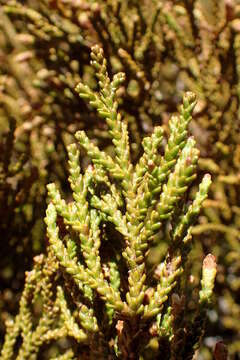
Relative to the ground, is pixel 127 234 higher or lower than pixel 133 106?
lower

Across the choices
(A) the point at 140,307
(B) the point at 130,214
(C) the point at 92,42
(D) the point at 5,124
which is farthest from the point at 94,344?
(D) the point at 5,124

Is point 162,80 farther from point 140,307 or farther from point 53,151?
point 140,307

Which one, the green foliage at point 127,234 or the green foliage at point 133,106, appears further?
the green foliage at point 133,106

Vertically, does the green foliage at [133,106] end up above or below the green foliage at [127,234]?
above

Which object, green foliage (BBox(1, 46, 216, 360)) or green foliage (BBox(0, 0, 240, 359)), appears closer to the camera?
green foliage (BBox(1, 46, 216, 360))

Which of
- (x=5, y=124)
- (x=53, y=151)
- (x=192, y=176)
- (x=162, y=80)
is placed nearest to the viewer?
(x=192, y=176)

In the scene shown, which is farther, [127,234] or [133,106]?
[133,106]

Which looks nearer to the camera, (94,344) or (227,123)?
(94,344)

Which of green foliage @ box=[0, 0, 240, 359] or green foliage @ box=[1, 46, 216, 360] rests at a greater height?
green foliage @ box=[0, 0, 240, 359]
